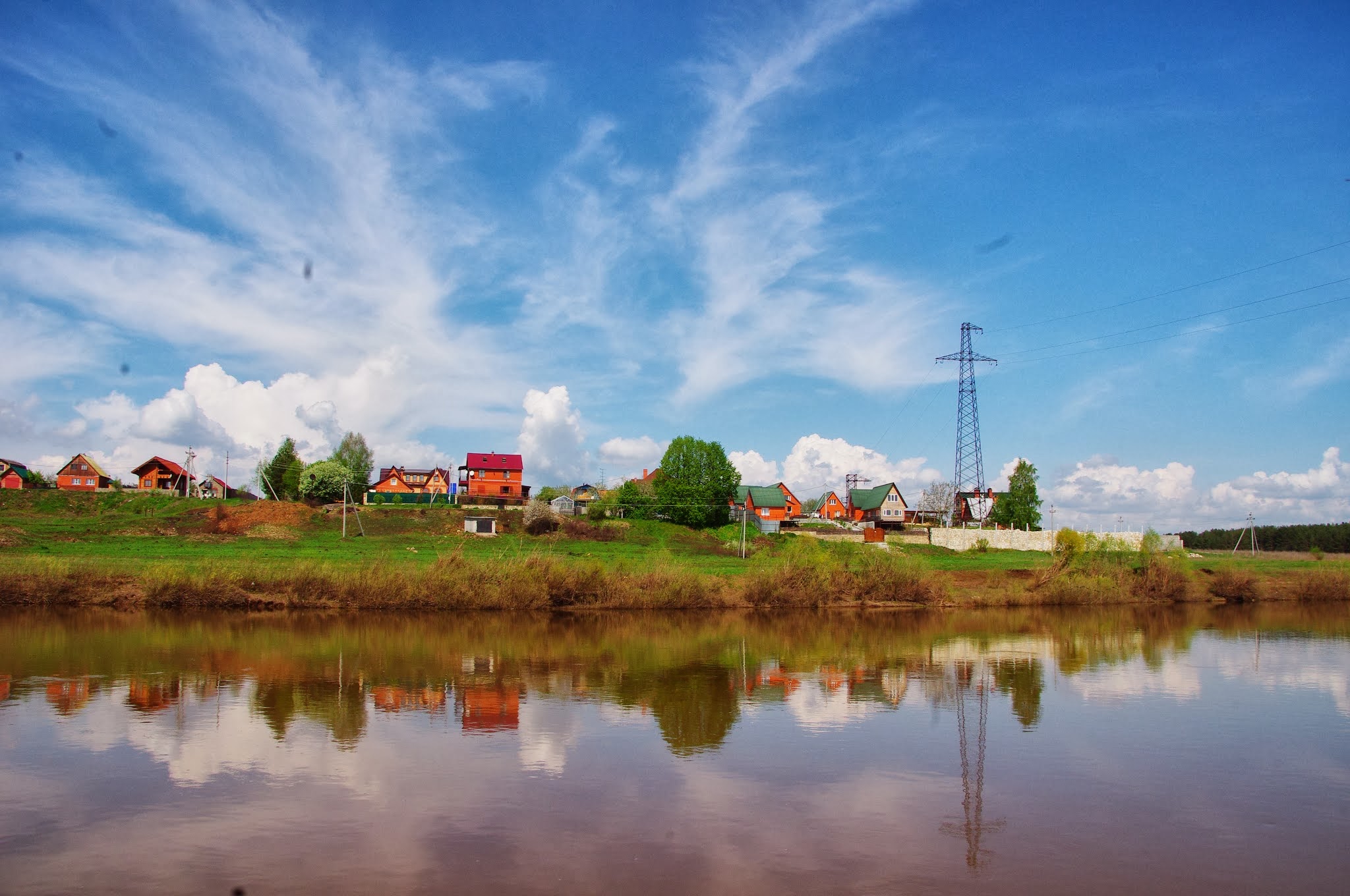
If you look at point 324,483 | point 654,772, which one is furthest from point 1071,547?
point 324,483

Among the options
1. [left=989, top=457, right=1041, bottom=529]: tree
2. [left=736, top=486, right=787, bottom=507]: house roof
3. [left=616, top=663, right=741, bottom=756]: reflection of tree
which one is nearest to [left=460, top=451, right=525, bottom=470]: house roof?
[left=736, top=486, right=787, bottom=507]: house roof

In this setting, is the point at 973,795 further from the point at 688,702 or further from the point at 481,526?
the point at 481,526

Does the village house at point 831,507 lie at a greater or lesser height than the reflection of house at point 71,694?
greater

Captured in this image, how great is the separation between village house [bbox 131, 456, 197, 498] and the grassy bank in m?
32.4

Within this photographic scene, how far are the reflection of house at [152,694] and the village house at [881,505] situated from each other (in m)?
91.8

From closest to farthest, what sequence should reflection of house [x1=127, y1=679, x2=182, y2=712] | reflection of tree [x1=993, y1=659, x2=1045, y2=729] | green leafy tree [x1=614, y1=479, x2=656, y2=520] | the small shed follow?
1. reflection of house [x1=127, y1=679, x2=182, y2=712]
2. reflection of tree [x1=993, y1=659, x2=1045, y2=729]
3. the small shed
4. green leafy tree [x1=614, y1=479, x2=656, y2=520]

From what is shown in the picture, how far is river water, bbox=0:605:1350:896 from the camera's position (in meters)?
8.94

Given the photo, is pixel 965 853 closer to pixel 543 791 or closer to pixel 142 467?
pixel 543 791

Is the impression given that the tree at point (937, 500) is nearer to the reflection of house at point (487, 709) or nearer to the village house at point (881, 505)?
the village house at point (881, 505)

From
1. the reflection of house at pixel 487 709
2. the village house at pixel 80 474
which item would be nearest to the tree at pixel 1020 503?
the reflection of house at pixel 487 709

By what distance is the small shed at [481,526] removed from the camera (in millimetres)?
63531

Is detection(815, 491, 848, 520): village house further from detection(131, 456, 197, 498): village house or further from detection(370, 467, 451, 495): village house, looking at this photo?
detection(131, 456, 197, 498): village house

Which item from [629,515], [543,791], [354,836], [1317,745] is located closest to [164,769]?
[354,836]

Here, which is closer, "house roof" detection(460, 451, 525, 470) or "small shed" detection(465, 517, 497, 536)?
"small shed" detection(465, 517, 497, 536)
